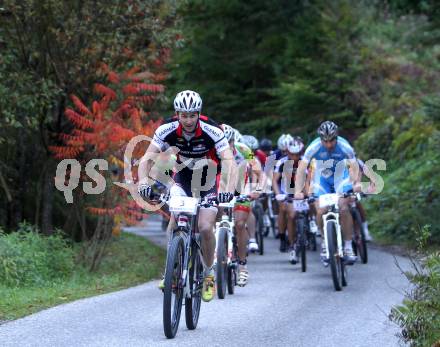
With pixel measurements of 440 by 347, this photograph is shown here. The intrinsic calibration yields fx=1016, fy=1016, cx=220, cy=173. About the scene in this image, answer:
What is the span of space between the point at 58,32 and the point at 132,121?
80.1 inches

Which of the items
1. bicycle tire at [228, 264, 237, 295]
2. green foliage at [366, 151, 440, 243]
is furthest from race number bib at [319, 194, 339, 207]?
green foliage at [366, 151, 440, 243]

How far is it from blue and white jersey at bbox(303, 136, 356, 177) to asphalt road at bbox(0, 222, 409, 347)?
1738 millimetres

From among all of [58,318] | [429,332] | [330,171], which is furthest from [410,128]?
[429,332]

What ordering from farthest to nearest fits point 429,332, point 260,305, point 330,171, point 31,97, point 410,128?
point 410,128 < point 31,97 < point 330,171 < point 260,305 < point 429,332

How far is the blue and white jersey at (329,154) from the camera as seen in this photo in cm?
1497

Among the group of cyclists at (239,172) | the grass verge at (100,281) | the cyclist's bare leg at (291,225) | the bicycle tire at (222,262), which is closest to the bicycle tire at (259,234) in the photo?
the group of cyclists at (239,172)

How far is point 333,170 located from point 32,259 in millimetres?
4581

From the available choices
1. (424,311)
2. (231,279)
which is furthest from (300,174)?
(424,311)

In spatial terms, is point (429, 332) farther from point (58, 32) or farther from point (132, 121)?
point (58, 32)

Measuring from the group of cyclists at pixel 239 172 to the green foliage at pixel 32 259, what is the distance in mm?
1868

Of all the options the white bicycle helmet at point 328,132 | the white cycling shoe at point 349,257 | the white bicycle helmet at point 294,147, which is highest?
the white bicycle helmet at point 294,147

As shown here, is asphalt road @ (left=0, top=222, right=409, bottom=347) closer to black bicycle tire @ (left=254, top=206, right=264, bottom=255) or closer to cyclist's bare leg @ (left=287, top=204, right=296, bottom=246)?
cyclist's bare leg @ (left=287, top=204, right=296, bottom=246)

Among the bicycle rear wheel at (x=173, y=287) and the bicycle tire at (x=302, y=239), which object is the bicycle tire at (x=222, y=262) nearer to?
the bicycle rear wheel at (x=173, y=287)

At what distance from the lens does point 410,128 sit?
2694 cm
